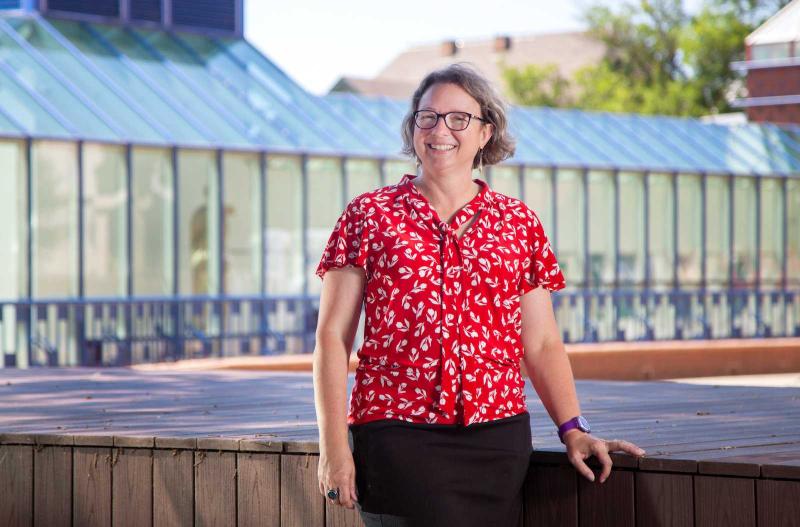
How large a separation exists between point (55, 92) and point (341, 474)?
14.9 metres

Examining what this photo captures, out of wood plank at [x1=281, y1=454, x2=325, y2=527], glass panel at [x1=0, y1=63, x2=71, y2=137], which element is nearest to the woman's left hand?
wood plank at [x1=281, y1=454, x2=325, y2=527]

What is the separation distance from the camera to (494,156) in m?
4.38

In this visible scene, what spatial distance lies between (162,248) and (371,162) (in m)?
3.47

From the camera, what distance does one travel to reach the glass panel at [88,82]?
1834cm

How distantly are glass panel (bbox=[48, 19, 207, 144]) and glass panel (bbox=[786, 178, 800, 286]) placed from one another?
12.4 m

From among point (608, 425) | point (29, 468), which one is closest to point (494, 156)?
point (608, 425)

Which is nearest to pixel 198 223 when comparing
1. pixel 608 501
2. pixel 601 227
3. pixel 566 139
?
pixel 566 139

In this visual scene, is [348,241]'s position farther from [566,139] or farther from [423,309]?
[566,139]

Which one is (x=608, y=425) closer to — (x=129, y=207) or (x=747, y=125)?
(x=129, y=207)

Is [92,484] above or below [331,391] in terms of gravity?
below

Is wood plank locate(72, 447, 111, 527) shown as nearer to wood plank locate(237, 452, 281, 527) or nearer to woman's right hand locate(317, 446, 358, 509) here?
wood plank locate(237, 452, 281, 527)

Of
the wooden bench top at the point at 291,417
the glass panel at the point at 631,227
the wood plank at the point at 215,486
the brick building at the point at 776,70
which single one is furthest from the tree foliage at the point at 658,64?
the wood plank at the point at 215,486

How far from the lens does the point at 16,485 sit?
5965 millimetres

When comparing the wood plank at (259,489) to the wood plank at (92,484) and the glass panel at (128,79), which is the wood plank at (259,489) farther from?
the glass panel at (128,79)
